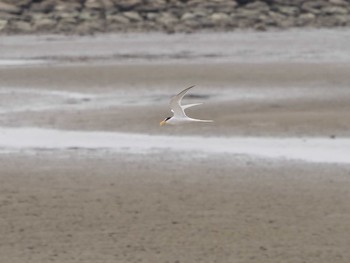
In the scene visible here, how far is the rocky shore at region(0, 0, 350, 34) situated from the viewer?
3009 cm

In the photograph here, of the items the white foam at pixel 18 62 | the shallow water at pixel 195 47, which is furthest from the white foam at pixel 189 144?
the shallow water at pixel 195 47

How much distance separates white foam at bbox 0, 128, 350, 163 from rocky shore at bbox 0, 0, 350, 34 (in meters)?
13.2

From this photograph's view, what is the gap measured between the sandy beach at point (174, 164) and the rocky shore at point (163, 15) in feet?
17.4

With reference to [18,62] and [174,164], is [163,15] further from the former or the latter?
[174,164]

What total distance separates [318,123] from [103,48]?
11.1 meters

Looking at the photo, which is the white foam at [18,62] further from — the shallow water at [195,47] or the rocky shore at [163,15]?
the rocky shore at [163,15]

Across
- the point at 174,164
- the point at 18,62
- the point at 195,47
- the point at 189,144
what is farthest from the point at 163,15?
the point at 174,164

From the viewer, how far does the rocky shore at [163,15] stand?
3009cm

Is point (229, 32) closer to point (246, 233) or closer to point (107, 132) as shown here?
point (107, 132)

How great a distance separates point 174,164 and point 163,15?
1594 centimetres

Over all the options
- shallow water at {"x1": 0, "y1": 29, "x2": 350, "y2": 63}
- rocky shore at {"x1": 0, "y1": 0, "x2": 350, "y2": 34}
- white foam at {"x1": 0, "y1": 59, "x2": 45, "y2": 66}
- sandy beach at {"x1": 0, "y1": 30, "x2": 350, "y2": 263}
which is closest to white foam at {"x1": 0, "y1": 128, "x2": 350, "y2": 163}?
sandy beach at {"x1": 0, "y1": 30, "x2": 350, "y2": 263}

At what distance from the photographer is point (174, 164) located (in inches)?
584

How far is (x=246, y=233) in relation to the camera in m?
11.9

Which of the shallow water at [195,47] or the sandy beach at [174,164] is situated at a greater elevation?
the shallow water at [195,47]
